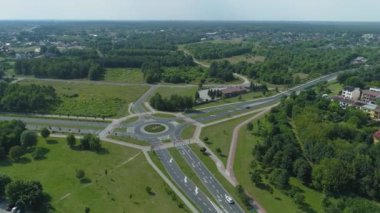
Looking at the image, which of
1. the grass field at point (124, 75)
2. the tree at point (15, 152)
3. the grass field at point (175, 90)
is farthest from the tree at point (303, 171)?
the grass field at point (124, 75)

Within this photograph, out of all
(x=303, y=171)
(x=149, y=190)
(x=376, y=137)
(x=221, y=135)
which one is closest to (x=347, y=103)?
(x=376, y=137)

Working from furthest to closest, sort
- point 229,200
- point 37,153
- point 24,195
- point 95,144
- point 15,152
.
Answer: point 95,144, point 37,153, point 15,152, point 229,200, point 24,195

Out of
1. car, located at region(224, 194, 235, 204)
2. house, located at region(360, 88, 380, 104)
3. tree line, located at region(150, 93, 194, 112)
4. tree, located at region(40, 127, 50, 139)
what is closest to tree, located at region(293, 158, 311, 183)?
car, located at region(224, 194, 235, 204)

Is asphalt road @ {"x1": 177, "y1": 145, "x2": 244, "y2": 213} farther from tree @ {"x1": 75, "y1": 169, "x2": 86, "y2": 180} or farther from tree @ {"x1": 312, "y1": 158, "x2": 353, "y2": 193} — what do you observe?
tree @ {"x1": 75, "y1": 169, "x2": 86, "y2": 180}

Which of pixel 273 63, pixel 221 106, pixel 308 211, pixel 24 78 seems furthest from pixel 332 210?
pixel 24 78

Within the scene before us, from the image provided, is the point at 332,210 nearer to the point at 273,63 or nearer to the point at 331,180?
the point at 331,180

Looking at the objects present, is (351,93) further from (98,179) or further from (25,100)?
(25,100)
